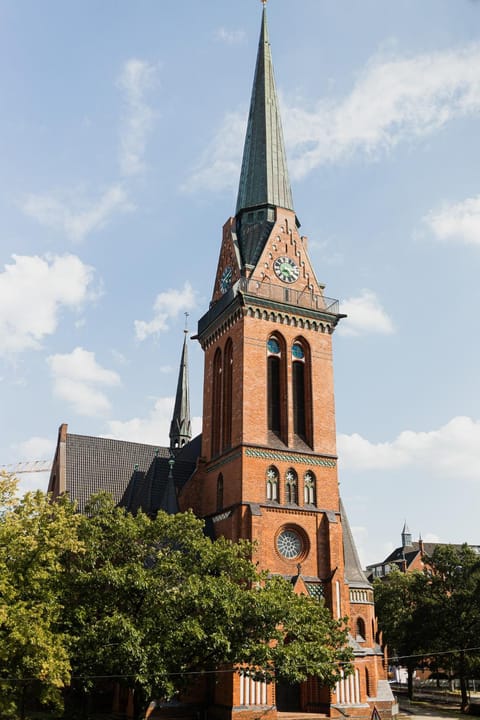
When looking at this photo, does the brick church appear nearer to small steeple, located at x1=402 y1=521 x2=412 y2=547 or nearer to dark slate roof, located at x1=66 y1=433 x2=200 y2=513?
dark slate roof, located at x1=66 y1=433 x2=200 y2=513

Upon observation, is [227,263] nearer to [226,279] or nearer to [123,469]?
[226,279]

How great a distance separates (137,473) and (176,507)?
869cm

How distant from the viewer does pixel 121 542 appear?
26625 mm

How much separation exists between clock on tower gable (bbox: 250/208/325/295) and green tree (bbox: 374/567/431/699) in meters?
24.1

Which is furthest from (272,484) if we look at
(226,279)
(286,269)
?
(226,279)

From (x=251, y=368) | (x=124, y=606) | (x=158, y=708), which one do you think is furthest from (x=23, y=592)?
(x=251, y=368)

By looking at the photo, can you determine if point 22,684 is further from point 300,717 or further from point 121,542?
point 300,717

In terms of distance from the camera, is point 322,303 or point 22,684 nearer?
point 22,684

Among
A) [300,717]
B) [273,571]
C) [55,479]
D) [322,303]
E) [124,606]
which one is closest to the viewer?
[124,606]

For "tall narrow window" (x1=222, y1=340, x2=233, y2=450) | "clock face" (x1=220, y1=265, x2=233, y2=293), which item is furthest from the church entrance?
"clock face" (x1=220, y1=265, x2=233, y2=293)

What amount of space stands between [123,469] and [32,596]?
2326 cm

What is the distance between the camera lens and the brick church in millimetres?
34875

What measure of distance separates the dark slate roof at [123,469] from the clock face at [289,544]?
28.6ft

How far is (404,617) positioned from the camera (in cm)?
5841
